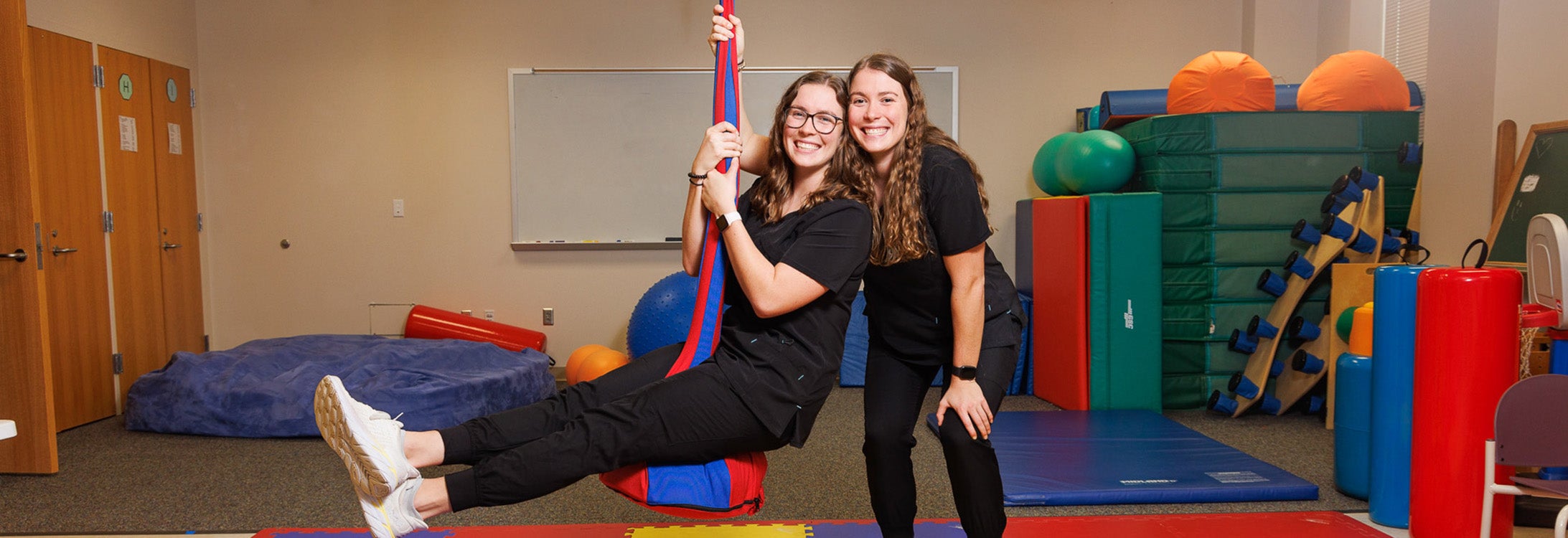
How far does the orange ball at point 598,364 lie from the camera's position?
4652mm

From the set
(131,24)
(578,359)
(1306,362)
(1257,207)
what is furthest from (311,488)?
(1257,207)

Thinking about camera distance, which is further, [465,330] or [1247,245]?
[465,330]

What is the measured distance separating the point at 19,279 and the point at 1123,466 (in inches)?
156

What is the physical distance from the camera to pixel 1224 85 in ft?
14.0

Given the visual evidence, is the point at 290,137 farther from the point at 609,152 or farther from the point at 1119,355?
the point at 1119,355

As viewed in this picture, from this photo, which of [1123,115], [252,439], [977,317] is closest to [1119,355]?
[1123,115]

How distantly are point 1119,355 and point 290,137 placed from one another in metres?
4.74

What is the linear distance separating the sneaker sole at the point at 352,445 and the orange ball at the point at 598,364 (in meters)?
2.86

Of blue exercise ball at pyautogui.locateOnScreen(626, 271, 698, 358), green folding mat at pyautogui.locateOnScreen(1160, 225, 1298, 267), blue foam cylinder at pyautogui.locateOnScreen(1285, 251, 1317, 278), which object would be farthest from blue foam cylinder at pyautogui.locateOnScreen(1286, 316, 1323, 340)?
blue exercise ball at pyautogui.locateOnScreen(626, 271, 698, 358)

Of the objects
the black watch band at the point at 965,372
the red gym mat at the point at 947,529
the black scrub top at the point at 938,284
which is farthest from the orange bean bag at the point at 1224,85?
the black watch band at the point at 965,372

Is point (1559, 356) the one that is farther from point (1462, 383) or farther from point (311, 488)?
point (311, 488)

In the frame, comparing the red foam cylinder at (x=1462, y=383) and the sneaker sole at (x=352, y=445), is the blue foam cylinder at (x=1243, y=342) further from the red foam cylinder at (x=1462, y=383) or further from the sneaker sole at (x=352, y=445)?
the sneaker sole at (x=352, y=445)

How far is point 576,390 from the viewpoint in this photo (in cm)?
191

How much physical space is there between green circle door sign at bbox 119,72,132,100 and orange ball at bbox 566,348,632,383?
8.69 ft
